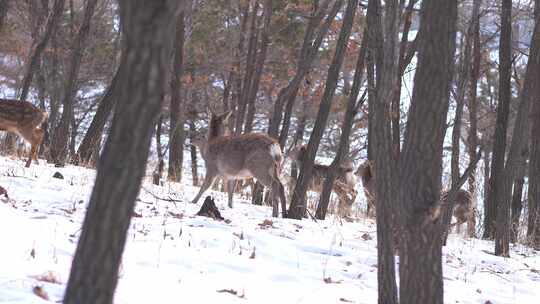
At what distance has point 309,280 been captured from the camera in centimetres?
582

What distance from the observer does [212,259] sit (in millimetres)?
5953

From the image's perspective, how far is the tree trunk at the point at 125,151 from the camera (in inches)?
82.9

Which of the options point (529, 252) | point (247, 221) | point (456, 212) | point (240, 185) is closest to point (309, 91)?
point (240, 185)

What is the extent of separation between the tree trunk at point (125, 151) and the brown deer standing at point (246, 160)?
849 cm

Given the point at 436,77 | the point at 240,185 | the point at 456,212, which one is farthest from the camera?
the point at 240,185

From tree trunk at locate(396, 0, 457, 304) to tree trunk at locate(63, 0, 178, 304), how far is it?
2209mm

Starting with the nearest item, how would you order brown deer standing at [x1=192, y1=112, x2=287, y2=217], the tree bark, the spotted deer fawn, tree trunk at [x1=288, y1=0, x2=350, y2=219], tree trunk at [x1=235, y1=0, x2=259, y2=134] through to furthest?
tree trunk at [x1=288, y1=0, x2=350, y2=219], brown deer standing at [x1=192, y1=112, x2=287, y2=217], the tree bark, tree trunk at [x1=235, y1=0, x2=259, y2=134], the spotted deer fawn

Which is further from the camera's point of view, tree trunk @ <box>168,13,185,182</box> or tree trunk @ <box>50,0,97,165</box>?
tree trunk @ <box>168,13,185,182</box>

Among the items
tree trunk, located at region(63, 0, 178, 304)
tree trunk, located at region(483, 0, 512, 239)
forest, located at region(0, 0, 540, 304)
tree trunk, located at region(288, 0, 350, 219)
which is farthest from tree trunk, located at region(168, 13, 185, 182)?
tree trunk, located at region(63, 0, 178, 304)

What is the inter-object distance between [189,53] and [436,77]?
23.8 meters

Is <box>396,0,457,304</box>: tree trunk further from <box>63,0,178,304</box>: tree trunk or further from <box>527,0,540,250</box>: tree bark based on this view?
<box>527,0,540,250</box>: tree bark

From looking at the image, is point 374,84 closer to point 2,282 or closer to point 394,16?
point 394,16

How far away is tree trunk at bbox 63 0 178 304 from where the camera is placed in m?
2.11

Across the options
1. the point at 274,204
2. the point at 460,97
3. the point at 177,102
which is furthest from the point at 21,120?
the point at 460,97
